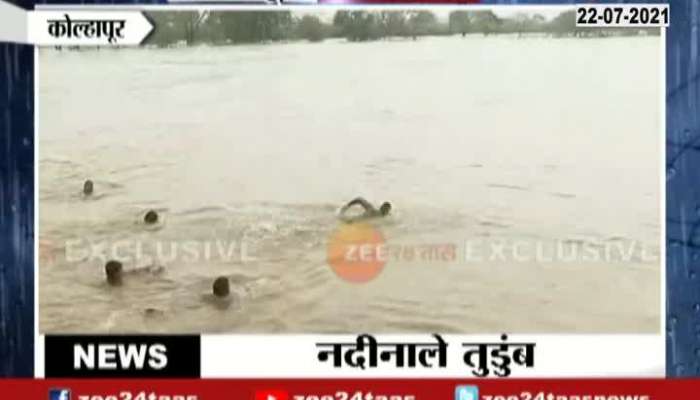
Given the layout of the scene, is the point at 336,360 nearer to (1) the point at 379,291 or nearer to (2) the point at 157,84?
(1) the point at 379,291

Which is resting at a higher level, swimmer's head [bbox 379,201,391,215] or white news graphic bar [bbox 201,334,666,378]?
swimmer's head [bbox 379,201,391,215]

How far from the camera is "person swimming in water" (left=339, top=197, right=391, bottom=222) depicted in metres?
2.19

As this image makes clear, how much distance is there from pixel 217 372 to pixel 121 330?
0.24m

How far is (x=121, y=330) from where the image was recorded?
2180mm

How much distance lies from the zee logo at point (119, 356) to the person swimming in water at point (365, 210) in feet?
1.73

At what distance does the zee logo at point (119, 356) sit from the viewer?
2.18 metres

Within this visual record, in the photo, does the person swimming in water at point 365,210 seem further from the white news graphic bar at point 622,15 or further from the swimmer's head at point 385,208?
the white news graphic bar at point 622,15

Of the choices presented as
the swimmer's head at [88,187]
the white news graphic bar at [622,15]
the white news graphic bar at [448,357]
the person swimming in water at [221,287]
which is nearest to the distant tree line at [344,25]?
the white news graphic bar at [622,15]

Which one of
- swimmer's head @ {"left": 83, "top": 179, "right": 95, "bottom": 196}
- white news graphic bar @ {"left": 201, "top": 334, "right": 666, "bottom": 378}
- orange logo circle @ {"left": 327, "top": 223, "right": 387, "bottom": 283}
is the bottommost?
white news graphic bar @ {"left": 201, "top": 334, "right": 666, "bottom": 378}

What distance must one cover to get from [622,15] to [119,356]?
1428 mm

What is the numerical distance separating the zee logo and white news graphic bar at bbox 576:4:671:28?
4.12 ft

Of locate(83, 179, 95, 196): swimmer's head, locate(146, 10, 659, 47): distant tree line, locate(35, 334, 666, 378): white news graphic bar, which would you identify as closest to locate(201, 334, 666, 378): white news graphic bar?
locate(35, 334, 666, 378): white news graphic bar

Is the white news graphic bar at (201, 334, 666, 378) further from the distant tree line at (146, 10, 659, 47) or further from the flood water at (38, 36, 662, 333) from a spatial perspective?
the distant tree line at (146, 10, 659, 47)

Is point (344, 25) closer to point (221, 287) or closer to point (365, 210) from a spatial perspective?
point (365, 210)
